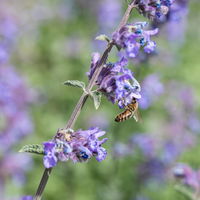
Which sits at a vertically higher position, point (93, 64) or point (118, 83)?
point (93, 64)

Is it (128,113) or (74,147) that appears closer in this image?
(74,147)

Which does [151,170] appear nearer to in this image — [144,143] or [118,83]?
[144,143]

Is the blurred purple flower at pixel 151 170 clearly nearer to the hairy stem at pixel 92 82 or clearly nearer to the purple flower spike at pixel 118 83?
the purple flower spike at pixel 118 83

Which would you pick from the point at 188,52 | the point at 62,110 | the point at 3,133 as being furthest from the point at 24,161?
the point at 188,52

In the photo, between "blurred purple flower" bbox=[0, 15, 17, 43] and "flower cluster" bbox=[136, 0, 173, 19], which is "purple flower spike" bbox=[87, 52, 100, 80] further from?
"blurred purple flower" bbox=[0, 15, 17, 43]

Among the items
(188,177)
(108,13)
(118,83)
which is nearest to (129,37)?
(118,83)

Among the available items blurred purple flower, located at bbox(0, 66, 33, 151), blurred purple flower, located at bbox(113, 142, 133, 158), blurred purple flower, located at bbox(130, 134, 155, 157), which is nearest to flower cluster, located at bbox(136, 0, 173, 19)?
blurred purple flower, located at bbox(113, 142, 133, 158)

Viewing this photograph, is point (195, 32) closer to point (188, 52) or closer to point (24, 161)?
point (188, 52)
